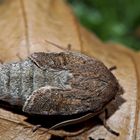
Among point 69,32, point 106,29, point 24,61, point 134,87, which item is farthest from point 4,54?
point 106,29

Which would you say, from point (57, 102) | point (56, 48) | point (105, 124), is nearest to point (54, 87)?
point (57, 102)

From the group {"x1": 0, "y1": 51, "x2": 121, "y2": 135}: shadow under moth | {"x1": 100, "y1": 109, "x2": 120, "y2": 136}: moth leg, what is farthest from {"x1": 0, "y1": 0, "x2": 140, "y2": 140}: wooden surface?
{"x1": 0, "y1": 51, "x2": 121, "y2": 135}: shadow under moth

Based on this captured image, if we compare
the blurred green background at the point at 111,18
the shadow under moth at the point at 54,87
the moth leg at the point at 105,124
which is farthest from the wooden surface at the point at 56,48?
the blurred green background at the point at 111,18

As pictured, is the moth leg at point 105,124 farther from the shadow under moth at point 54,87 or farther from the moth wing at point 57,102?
the moth wing at point 57,102

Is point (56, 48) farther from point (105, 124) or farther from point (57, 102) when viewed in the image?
point (105, 124)

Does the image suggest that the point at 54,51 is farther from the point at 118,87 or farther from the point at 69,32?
the point at 118,87

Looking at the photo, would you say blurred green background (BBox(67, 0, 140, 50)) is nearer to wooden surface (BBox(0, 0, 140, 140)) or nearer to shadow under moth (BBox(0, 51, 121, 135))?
wooden surface (BBox(0, 0, 140, 140))
